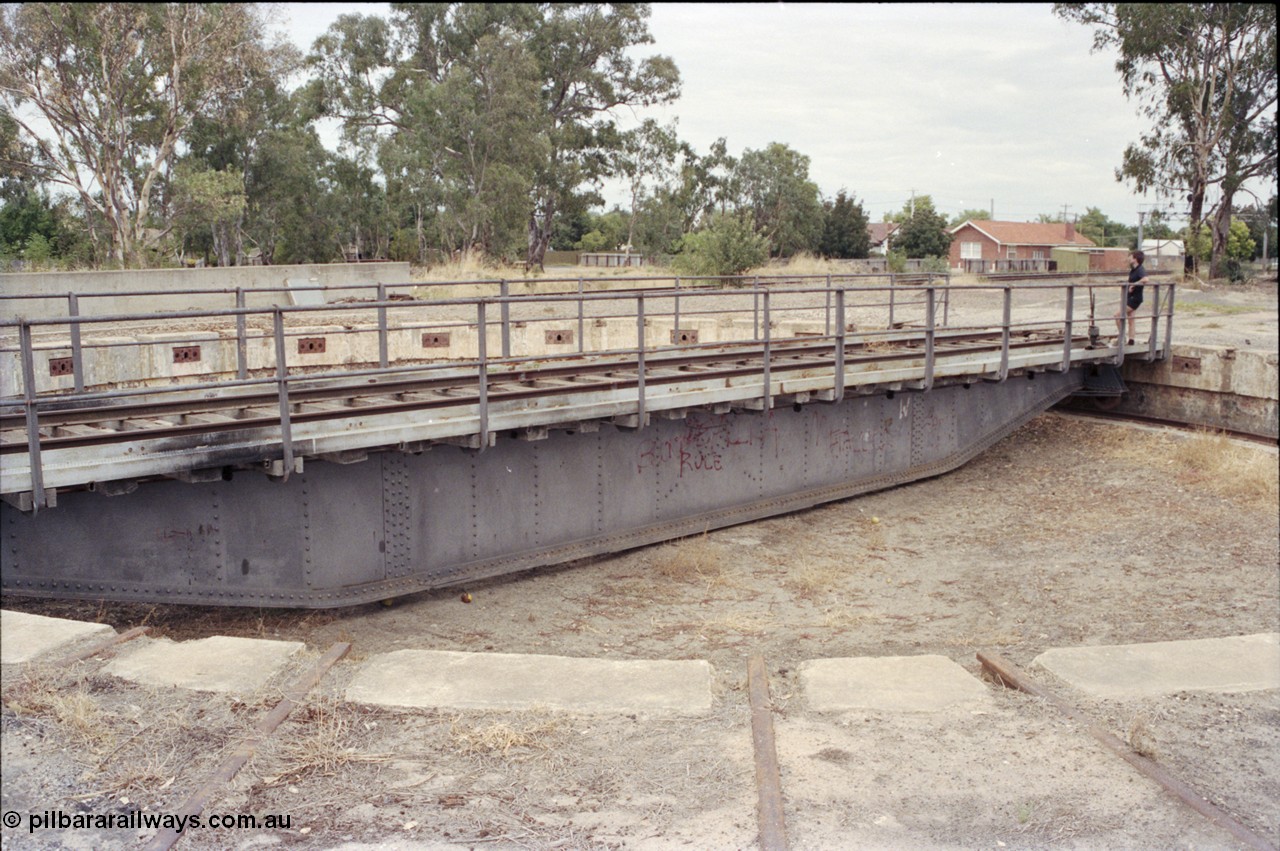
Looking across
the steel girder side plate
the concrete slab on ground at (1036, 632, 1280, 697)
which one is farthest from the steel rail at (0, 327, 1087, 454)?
the concrete slab on ground at (1036, 632, 1280, 697)

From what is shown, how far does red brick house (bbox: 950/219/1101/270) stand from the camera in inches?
3228

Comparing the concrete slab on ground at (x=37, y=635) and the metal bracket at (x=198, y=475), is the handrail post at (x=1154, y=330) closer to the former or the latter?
the metal bracket at (x=198, y=475)

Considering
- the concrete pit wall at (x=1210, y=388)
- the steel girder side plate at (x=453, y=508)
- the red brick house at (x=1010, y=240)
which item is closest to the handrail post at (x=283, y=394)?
the steel girder side plate at (x=453, y=508)

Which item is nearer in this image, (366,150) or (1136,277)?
(1136,277)

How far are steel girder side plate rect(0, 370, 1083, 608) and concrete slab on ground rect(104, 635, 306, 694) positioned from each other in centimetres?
263

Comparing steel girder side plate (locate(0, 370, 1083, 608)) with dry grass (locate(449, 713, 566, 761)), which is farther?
steel girder side plate (locate(0, 370, 1083, 608))

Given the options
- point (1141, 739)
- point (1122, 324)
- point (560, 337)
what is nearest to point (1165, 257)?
point (1122, 324)

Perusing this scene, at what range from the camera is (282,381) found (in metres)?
8.51

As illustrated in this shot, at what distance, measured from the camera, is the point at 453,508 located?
10977mm

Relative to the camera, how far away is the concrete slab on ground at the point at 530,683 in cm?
595

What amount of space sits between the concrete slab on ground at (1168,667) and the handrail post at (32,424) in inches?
276

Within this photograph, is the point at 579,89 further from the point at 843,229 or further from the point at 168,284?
the point at 168,284

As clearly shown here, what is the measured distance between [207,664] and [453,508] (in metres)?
4.86

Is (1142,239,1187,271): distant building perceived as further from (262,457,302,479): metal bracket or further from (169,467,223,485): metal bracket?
(169,467,223,485): metal bracket
